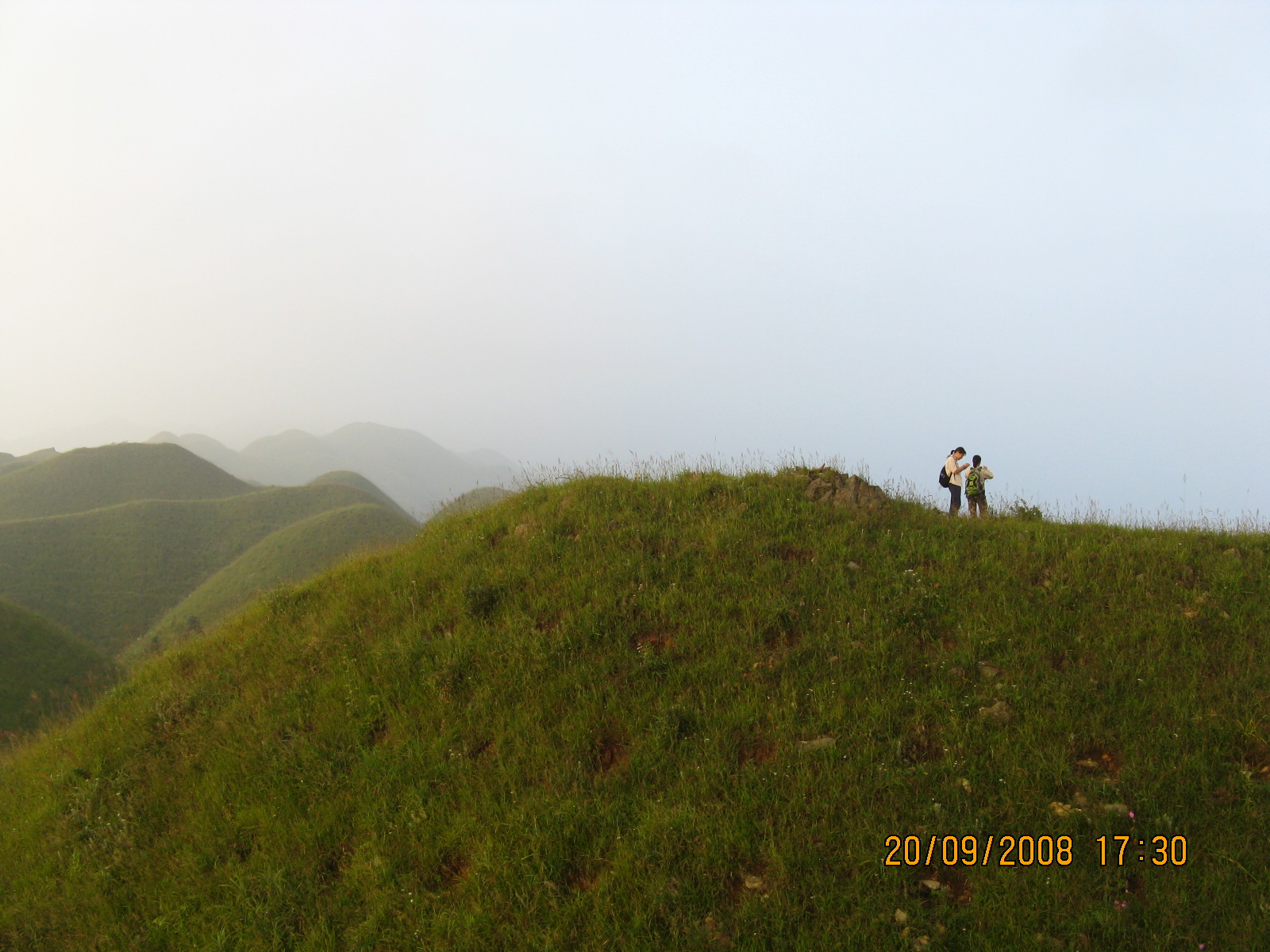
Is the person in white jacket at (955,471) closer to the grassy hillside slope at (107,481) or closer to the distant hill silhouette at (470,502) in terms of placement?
the distant hill silhouette at (470,502)

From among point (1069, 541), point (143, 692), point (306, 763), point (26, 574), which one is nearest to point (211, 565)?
point (26, 574)

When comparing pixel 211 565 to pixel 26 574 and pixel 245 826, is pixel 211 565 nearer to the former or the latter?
pixel 26 574

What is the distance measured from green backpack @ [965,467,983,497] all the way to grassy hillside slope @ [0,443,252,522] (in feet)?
315

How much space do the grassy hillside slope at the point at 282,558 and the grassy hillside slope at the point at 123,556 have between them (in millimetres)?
4111

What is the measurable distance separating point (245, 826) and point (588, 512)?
→ 622 centimetres

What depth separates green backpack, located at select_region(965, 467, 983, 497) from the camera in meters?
13.4

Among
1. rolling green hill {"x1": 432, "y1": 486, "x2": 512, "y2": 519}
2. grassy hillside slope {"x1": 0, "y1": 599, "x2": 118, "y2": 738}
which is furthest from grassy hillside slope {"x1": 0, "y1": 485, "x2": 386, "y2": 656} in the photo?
rolling green hill {"x1": 432, "y1": 486, "x2": 512, "y2": 519}

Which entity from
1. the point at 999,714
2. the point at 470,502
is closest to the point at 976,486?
the point at 999,714

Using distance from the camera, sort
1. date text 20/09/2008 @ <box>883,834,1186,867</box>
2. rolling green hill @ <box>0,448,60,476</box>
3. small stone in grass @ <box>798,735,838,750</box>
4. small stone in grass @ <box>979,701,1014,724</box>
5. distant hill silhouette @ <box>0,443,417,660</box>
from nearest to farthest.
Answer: date text 20/09/2008 @ <box>883,834,1186,867</box>, small stone in grass @ <box>798,735,838,750</box>, small stone in grass @ <box>979,701,1014,724</box>, distant hill silhouette @ <box>0,443,417,660</box>, rolling green hill @ <box>0,448,60,476</box>

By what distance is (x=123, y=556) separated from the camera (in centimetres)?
6316

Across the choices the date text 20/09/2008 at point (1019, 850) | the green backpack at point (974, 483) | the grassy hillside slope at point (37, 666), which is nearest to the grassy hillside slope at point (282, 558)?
the grassy hillside slope at point (37, 666)

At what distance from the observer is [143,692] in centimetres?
973

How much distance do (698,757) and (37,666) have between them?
152 ft

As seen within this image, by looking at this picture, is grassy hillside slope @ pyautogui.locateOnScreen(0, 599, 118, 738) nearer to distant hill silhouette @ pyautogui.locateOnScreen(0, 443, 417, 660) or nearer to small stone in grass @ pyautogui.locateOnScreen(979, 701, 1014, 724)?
distant hill silhouette @ pyautogui.locateOnScreen(0, 443, 417, 660)
